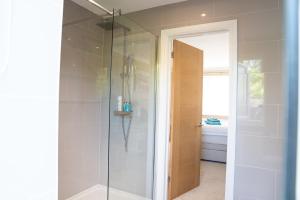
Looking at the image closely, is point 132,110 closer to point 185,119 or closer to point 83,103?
point 83,103

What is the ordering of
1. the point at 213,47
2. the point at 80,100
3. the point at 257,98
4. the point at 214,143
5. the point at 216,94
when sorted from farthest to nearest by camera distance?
the point at 216,94, the point at 213,47, the point at 214,143, the point at 80,100, the point at 257,98

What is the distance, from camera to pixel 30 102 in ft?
1.74

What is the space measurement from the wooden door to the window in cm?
334

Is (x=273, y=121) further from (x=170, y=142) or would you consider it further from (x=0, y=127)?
(x=0, y=127)

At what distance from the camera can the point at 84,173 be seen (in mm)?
2730

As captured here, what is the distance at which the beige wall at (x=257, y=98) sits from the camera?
6.30 ft

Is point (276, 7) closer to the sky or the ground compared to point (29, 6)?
closer to the sky

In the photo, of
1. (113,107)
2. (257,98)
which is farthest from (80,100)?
(257,98)

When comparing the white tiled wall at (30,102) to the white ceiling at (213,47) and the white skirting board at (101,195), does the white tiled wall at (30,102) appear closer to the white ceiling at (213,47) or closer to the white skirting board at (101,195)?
the white skirting board at (101,195)

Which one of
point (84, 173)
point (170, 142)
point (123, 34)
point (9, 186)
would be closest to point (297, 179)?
point (9, 186)

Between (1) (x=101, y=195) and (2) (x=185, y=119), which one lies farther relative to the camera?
(2) (x=185, y=119)

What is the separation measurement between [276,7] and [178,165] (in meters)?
2.11

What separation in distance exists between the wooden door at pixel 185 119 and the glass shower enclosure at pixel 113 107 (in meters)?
0.29

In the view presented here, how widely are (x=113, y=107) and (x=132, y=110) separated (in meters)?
0.25
